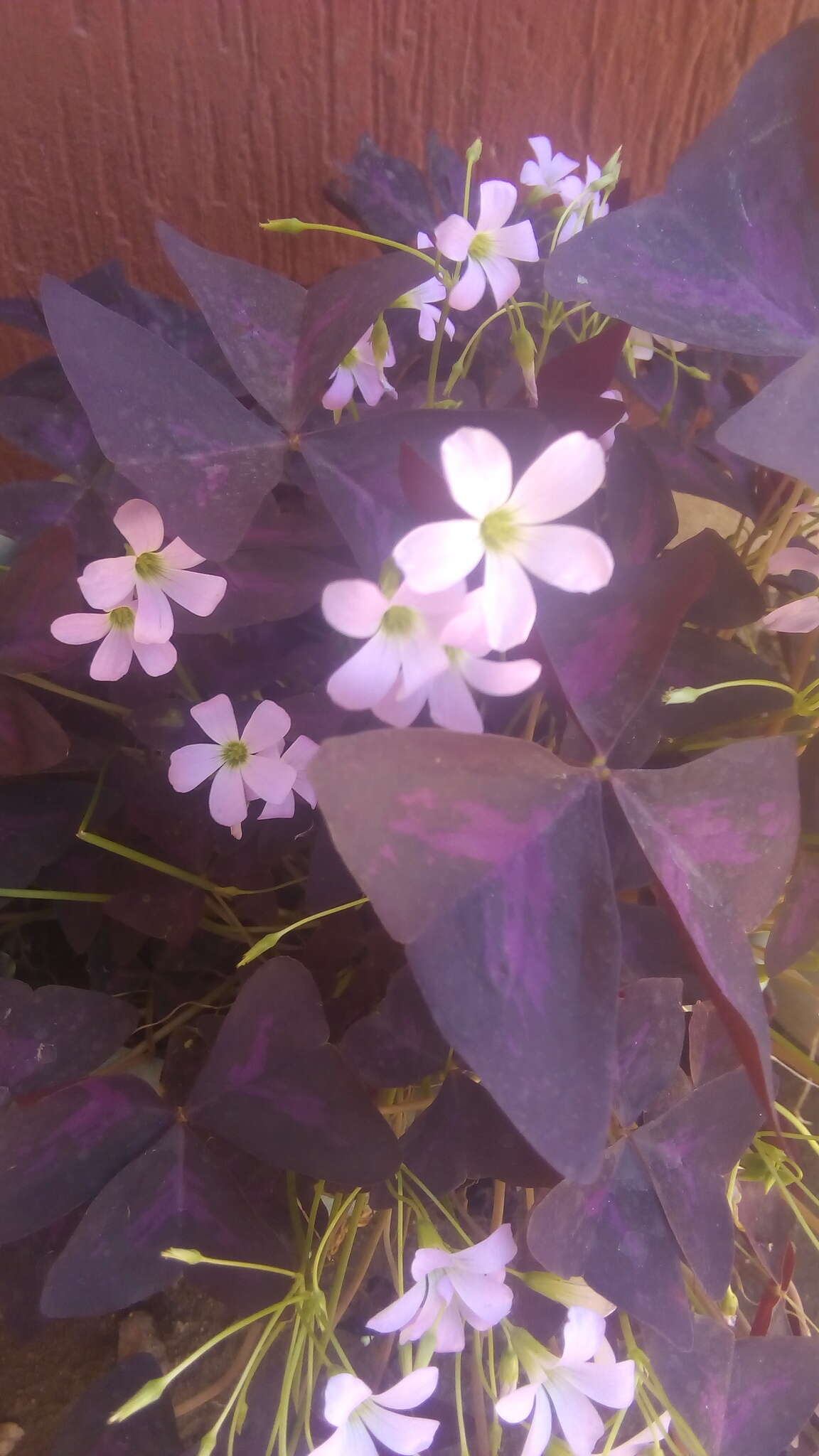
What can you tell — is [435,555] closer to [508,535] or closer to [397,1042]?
[508,535]

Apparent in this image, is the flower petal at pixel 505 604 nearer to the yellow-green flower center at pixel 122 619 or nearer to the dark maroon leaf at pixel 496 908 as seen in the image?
the dark maroon leaf at pixel 496 908

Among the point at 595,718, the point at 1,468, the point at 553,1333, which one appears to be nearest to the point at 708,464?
the point at 595,718

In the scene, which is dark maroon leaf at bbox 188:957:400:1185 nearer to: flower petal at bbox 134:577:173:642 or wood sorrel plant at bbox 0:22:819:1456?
wood sorrel plant at bbox 0:22:819:1456

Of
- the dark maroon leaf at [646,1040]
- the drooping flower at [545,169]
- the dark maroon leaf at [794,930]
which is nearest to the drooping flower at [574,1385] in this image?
the dark maroon leaf at [646,1040]

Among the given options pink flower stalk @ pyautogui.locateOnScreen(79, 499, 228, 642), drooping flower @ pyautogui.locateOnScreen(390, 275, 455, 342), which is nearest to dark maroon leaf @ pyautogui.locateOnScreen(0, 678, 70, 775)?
pink flower stalk @ pyautogui.locateOnScreen(79, 499, 228, 642)

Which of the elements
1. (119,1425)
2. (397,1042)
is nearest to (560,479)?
(397,1042)

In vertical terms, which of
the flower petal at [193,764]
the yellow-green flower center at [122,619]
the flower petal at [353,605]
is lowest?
the flower petal at [193,764]
